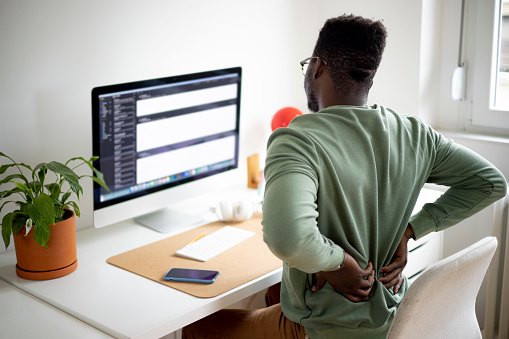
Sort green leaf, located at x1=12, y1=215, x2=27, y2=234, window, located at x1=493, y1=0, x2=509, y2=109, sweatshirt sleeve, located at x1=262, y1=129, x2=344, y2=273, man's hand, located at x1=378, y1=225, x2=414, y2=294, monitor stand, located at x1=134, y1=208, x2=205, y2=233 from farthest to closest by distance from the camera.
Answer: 1. window, located at x1=493, y1=0, x2=509, y2=109
2. monitor stand, located at x1=134, y1=208, x2=205, y2=233
3. green leaf, located at x1=12, y1=215, x2=27, y2=234
4. man's hand, located at x1=378, y1=225, x2=414, y2=294
5. sweatshirt sleeve, located at x1=262, y1=129, x2=344, y2=273

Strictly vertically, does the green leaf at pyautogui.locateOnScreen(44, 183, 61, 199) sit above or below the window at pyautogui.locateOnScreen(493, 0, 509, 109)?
below

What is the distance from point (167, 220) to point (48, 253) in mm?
505

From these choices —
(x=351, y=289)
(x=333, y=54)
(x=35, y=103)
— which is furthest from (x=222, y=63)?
(x=351, y=289)

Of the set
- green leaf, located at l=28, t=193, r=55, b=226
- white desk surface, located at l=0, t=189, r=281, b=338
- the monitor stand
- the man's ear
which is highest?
the man's ear

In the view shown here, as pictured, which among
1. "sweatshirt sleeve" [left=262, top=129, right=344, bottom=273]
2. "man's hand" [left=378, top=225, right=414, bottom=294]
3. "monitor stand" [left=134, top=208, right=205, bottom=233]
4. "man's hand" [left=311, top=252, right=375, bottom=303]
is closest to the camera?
"sweatshirt sleeve" [left=262, top=129, right=344, bottom=273]

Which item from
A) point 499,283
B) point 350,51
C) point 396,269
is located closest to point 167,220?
point 396,269

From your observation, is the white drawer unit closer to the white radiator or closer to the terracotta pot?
the white radiator

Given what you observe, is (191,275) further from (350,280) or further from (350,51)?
(350,51)

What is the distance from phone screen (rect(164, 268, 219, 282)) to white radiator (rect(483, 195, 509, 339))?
1.07 meters

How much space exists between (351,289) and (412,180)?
285 mm

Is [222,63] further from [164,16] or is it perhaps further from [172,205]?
[172,205]

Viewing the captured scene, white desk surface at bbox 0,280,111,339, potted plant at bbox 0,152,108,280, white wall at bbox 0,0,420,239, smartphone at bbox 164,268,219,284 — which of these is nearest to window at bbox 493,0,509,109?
white wall at bbox 0,0,420,239

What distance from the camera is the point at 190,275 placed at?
163 centimetres

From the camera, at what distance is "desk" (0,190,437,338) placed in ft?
4.64
